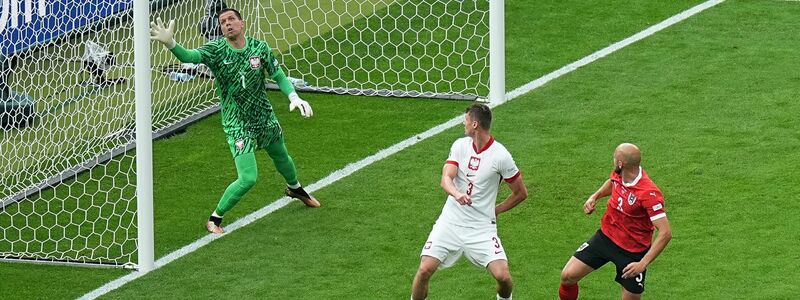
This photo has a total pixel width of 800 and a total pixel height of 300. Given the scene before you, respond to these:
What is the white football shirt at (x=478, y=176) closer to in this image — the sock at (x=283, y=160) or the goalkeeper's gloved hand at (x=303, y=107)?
the goalkeeper's gloved hand at (x=303, y=107)

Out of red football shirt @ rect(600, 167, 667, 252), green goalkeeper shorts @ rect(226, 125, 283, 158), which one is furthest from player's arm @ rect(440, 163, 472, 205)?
green goalkeeper shorts @ rect(226, 125, 283, 158)

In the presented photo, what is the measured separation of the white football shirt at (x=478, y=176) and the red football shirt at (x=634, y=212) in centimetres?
65

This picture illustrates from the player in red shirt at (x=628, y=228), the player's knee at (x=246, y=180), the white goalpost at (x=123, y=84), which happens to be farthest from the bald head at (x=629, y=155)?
the white goalpost at (x=123, y=84)

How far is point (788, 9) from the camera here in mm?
17000

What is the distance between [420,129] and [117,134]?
294cm

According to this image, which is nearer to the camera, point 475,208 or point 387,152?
point 475,208

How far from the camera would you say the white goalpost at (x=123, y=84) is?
466 inches

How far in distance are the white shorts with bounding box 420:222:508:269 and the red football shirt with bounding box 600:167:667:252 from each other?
2.33ft

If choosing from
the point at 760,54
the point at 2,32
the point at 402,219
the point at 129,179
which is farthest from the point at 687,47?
the point at 2,32

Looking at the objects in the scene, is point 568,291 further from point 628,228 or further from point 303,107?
point 303,107

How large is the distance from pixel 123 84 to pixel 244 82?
4.64ft

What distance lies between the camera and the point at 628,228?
9391 millimetres

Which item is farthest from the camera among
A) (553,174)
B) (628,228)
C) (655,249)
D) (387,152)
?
(387,152)

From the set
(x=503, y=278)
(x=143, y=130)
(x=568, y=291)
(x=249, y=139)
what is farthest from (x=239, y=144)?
(x=568, y=291)
